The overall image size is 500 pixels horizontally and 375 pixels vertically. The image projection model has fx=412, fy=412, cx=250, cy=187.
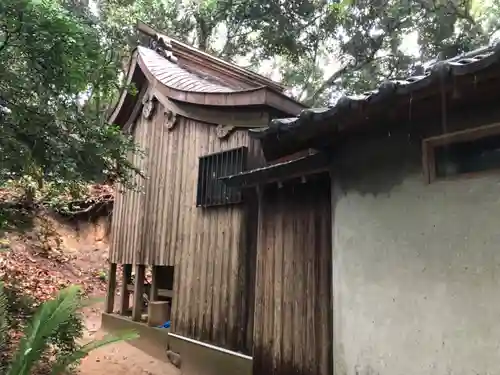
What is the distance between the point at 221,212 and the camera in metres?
6.33

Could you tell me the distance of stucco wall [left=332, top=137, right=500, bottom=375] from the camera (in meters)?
2.80

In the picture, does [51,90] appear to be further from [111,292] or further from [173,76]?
[111,292]

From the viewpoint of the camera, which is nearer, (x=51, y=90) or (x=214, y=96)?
(x=51, y=90)

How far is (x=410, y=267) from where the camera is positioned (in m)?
3.23

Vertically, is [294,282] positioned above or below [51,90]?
below

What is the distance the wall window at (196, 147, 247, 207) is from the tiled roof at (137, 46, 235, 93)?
3.44ft

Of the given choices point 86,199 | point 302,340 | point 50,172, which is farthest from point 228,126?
point 86,199

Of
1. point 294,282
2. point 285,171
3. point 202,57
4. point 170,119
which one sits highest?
point 202,57

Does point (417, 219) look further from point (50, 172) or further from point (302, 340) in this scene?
point (50, 172)

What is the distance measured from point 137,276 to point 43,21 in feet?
18.5

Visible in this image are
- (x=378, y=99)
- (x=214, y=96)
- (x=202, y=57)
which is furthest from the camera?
(x=202, y=57)

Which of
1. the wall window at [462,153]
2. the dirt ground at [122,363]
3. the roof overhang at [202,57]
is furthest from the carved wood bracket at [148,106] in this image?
the wall window at [462,153]

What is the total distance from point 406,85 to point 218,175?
425 cm

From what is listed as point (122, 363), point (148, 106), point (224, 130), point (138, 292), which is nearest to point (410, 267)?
point (224, 130)
